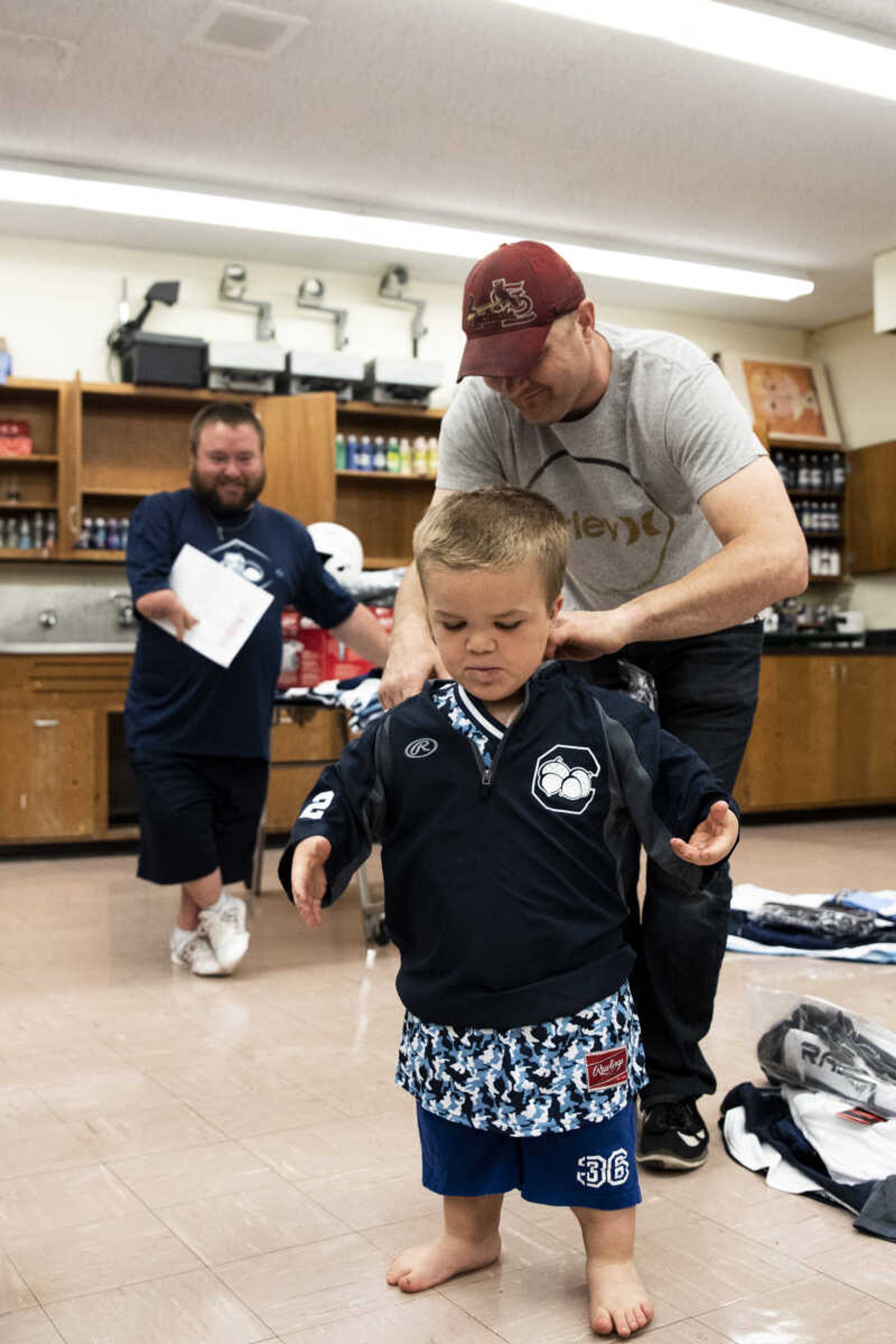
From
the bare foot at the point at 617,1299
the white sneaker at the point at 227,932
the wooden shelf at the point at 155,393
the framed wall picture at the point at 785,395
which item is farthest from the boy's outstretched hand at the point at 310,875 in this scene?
the framed wall picture at the point at 785,395

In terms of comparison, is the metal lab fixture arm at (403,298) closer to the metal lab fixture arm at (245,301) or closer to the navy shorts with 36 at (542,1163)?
the metal lab fixture arm at (245,301)

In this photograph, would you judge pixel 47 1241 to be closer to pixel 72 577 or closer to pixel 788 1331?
pixel 788 1331

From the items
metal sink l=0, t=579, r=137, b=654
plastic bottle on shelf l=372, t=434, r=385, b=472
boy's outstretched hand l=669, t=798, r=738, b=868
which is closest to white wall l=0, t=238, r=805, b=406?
plastic bottle on shelf l=372, t=434, r=385, b=472

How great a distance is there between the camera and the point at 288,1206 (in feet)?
6.20

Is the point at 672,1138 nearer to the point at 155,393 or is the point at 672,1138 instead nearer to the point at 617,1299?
Answer: the point at 617,1299

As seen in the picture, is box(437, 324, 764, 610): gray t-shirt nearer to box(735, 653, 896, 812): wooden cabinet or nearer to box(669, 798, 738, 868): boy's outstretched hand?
box(669, 798, 738, 868): boy's outstretched hand

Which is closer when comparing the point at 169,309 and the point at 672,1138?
the point at 672,1138

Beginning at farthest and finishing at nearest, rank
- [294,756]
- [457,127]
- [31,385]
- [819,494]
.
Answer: [819,494], [31,385], [294,756], [457,127]

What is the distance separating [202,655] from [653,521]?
72.5 inches

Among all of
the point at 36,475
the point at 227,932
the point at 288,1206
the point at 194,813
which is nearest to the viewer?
the point at 288,1206

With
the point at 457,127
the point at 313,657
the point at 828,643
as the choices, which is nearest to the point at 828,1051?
the point at 313,657

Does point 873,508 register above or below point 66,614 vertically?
above

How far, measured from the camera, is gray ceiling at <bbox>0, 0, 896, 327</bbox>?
184 inches

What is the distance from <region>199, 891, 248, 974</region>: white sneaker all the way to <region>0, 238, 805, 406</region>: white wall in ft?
13.8
